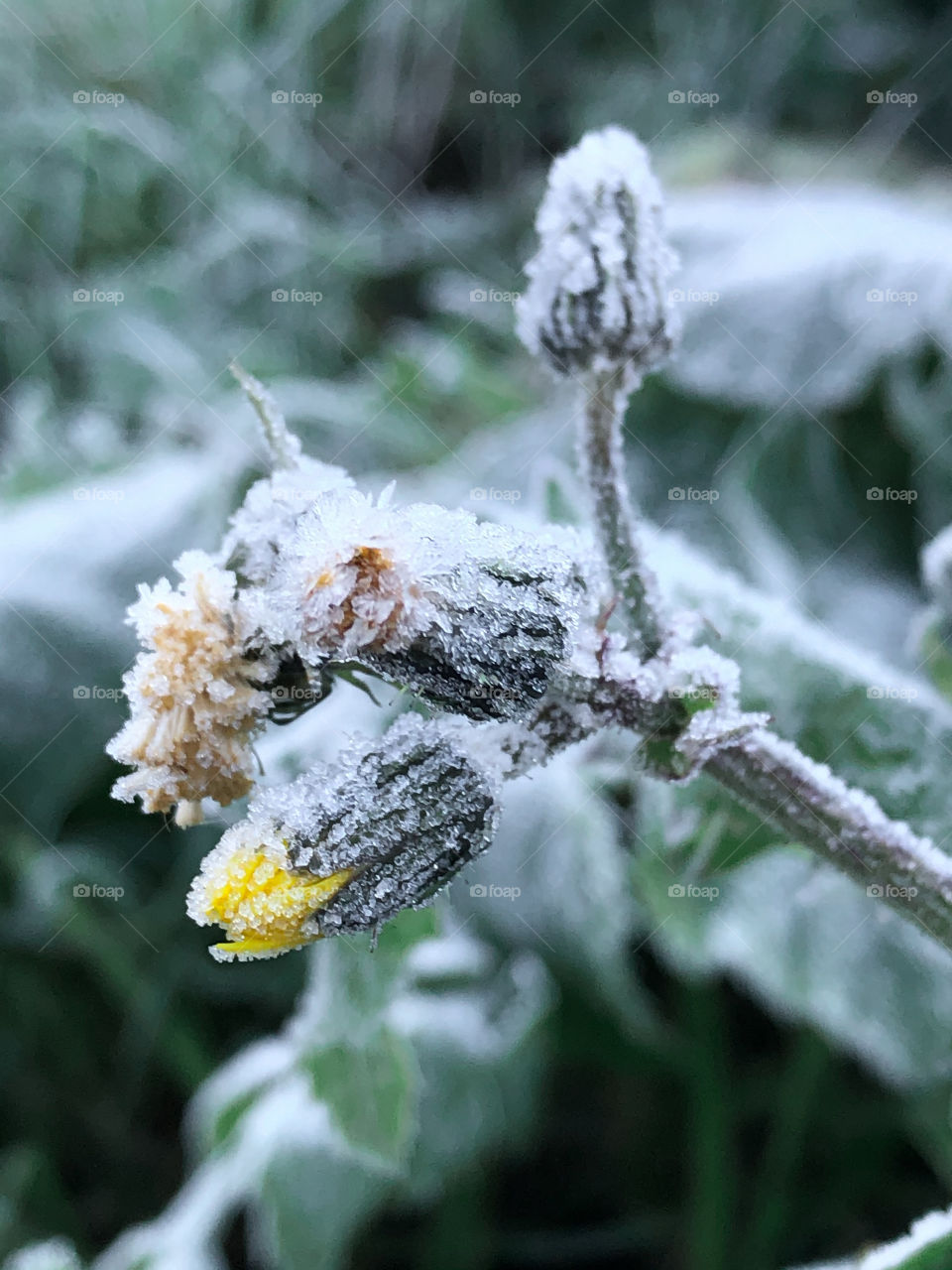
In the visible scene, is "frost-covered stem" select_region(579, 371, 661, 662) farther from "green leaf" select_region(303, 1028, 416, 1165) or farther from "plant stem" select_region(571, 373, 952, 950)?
"green leaf" select_region(303, 1028, 416, 1165)

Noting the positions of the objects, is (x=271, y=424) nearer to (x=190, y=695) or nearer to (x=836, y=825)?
(x=190, y=695)

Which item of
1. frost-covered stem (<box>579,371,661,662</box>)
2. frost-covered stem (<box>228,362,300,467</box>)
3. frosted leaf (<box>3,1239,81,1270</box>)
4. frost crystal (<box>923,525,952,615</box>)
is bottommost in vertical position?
frosted leaf (<box>3,1239,81,1270</box>)

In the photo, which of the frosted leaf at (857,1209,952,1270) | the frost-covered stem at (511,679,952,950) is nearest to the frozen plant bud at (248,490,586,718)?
the frost-covered stem at (511,679,952,950)

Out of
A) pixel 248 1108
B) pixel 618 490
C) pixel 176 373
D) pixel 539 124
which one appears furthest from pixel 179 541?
pixel 539 124

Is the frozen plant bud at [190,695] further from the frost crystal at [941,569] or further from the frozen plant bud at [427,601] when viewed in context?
the frost crystal at [941,569]

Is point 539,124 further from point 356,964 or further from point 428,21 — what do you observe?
point 356,964

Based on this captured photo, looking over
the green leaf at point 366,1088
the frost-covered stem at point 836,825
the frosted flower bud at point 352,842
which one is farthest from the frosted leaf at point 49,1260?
the frost-covered stem at point 836,825
